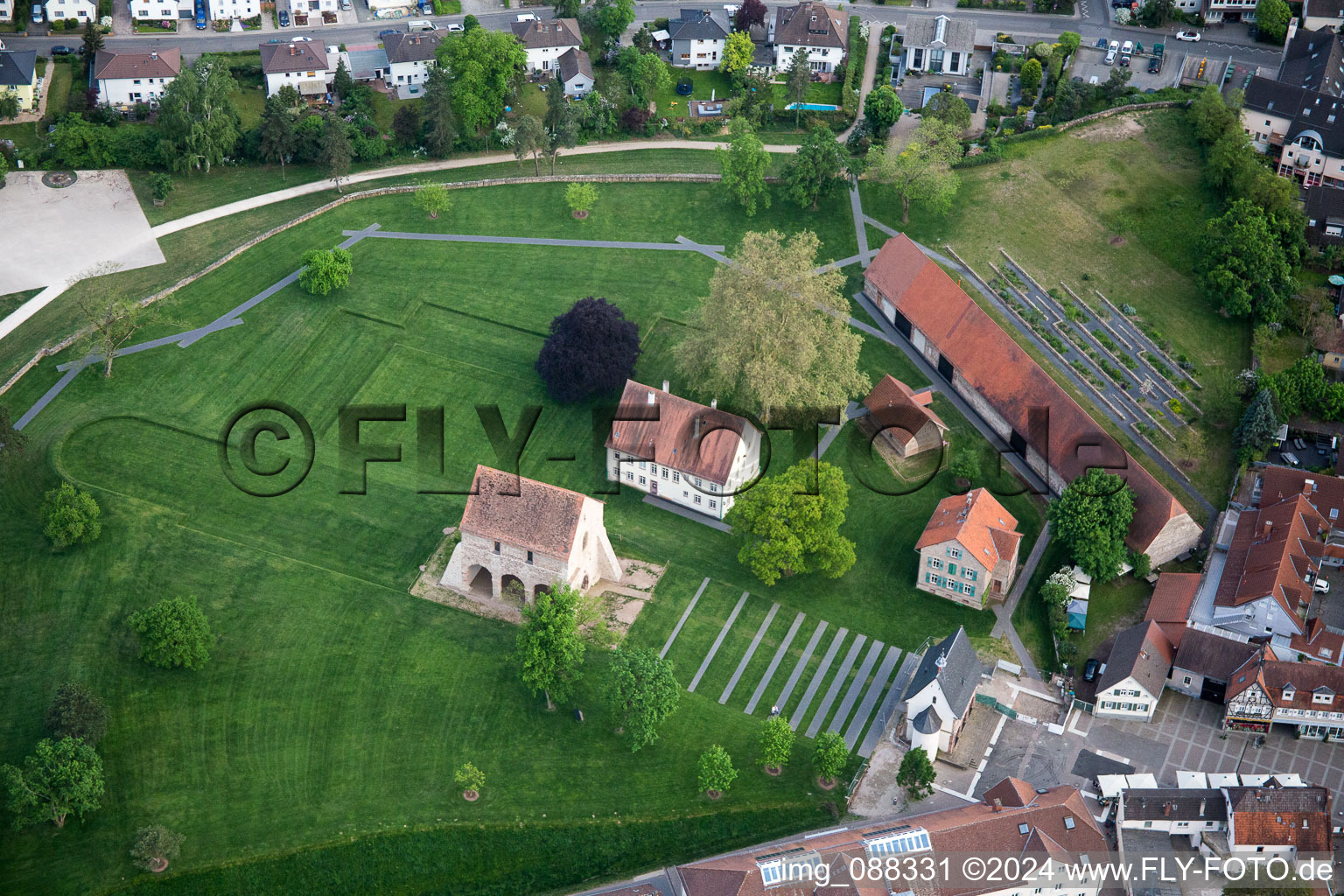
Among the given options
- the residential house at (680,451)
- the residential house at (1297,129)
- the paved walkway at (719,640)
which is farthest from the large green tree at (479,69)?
the residential house at (1297,129)

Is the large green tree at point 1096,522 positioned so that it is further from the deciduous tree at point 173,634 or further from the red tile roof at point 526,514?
the deciduous tree at point 173,634

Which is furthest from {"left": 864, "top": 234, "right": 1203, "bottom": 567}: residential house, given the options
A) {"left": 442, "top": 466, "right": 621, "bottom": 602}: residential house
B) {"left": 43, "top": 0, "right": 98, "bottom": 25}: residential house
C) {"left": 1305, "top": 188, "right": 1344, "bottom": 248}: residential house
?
{"left": 43, "top": 0, "right": 98, "bottom": 25}: residential house

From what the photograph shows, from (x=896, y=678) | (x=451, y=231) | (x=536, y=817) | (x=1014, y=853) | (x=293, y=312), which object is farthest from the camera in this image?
(x=451, y=231)

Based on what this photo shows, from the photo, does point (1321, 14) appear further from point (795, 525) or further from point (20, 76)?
point (20, 76)

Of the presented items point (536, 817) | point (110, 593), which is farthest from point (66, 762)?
point (536, 817)

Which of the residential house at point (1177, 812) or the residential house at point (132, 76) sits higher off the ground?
the residential house at point (132, 76)

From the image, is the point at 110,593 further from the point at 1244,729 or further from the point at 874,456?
the point at 1244,729
